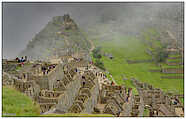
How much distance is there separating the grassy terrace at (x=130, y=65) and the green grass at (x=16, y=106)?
33.1 m

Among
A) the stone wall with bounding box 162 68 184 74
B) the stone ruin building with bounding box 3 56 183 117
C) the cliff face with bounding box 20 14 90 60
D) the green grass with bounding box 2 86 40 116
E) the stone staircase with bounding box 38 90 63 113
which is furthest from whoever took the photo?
the cliff face with bounding box 20 14 90 60

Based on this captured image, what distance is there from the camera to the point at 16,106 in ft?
43.6

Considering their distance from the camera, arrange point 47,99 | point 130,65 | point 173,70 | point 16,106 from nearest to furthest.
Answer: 1. point 16,106
2. point 47,99
3. point 173,70
4. point 130,65

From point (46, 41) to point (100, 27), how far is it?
185ft

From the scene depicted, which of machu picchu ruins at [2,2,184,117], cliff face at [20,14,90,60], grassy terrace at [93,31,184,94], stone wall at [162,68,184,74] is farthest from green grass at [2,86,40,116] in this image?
stone wall at [162,68,184,74]

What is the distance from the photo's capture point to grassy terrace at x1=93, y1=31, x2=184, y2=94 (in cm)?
5931

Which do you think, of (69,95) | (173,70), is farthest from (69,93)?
(173,70)

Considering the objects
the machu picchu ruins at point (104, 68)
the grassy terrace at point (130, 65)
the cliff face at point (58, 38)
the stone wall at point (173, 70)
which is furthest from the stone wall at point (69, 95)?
the stone wall at point (173, 70)

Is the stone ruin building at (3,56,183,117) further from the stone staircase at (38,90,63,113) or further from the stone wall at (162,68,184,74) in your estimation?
the stone wall at (162,68,184,74)

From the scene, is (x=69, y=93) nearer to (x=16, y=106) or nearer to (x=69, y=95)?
(x=69, y=95)

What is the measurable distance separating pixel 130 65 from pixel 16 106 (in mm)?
66069

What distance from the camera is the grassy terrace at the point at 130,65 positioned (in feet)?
195

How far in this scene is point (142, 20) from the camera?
148 meters

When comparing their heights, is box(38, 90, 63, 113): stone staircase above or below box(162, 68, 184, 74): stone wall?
below
